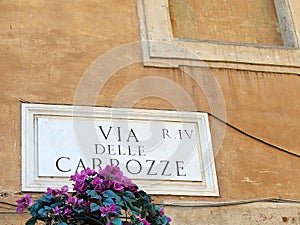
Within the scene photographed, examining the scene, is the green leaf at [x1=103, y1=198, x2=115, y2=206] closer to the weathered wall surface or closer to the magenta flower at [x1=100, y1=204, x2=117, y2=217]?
the magenta flower at [x1=100, y1=204, x2=117, y2=217]

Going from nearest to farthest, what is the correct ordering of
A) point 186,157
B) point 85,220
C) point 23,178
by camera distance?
point 85,220 < point 23,178 < point 186,157

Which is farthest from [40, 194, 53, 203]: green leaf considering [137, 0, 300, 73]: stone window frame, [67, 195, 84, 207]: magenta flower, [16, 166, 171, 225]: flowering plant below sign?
[137, 0, 300, 73]: stone window frame

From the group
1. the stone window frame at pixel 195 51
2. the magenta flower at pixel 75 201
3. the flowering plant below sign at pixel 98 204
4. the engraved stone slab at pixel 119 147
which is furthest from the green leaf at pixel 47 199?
the stone window frame at pixel 195 51

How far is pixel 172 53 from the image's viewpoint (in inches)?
287

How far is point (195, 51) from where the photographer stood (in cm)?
737

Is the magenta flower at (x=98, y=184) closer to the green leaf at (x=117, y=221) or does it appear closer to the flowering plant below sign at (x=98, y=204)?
the flowering plant below sign at (x=98, y=204)

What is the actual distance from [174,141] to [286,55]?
57.5 inches

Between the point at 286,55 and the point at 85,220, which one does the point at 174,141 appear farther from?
the point at 85,220

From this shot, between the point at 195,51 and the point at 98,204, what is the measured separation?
108 inches

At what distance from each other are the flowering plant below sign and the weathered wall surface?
1366mm

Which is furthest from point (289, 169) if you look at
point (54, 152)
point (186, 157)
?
point (54, 152)

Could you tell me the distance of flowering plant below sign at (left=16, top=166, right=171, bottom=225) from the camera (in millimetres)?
4895

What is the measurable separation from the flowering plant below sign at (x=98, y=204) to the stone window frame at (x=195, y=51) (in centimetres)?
225

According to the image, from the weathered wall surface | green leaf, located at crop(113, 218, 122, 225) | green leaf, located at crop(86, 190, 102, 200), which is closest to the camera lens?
green leaf, located at crop(113, 218, 122, 225)
